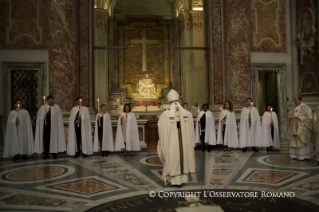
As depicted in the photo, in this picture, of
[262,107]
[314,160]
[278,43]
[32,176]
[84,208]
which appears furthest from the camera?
[262,107]

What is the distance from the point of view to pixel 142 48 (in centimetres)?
1738

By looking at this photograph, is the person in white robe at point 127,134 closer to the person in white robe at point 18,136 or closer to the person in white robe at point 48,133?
the person in white robe at point 48,133

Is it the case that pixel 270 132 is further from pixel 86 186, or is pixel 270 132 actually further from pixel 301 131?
pixel 86 186

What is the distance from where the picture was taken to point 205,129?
9.67m

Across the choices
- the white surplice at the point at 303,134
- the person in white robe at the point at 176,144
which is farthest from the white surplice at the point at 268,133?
the person in white robe at the point at 176,144

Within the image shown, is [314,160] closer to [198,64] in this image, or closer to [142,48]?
[198,64]

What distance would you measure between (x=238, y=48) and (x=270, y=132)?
3562mm

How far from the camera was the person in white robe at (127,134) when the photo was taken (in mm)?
8914

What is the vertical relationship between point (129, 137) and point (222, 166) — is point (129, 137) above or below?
above

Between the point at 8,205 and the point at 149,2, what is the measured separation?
614 inches

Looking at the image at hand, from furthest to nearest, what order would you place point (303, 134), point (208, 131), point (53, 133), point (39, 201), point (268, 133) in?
point (208, 131) < point (268, 133) < point (53, 133) < point (303, 134) < point (39, 201)

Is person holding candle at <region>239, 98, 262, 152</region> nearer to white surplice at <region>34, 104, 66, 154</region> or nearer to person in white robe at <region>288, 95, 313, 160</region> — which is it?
person in white robe at <region>288, 95, 313, 160</region>

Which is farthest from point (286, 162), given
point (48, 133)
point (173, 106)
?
point (48, 133)

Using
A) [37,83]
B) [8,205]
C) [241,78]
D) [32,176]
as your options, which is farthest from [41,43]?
[8,205]
